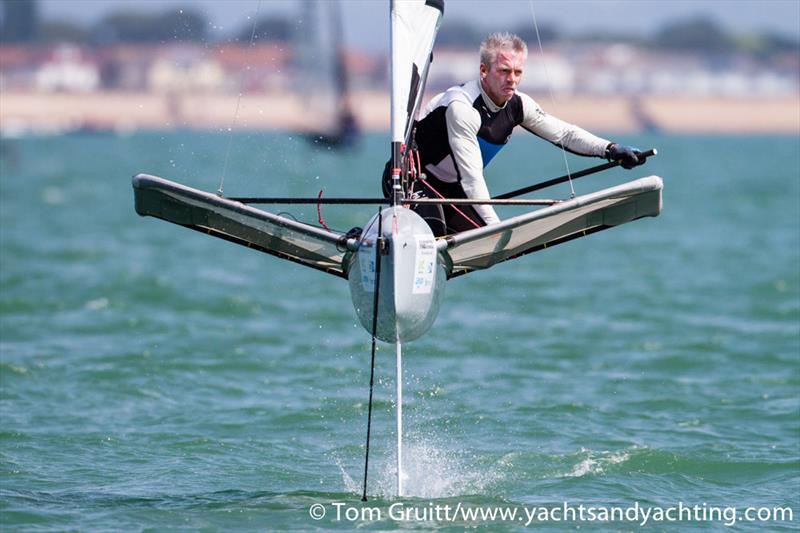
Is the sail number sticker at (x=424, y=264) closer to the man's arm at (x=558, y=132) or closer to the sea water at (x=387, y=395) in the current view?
the man's arm at (x=558, y=132)

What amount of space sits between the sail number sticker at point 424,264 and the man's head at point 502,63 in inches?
38.2

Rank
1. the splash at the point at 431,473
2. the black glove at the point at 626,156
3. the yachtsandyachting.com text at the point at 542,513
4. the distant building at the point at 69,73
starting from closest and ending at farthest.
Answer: the black glove at the point at 626,156 → the yachtsandyachting.com text at the point at 542,513 → the splash at the point at 431,473 → the distant building at the point at 69,73

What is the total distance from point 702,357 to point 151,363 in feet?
16.9

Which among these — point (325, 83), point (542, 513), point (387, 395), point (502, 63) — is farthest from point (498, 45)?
point (325, 83)

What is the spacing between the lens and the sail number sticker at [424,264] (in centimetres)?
682

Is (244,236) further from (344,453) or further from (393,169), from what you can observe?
(344,453)

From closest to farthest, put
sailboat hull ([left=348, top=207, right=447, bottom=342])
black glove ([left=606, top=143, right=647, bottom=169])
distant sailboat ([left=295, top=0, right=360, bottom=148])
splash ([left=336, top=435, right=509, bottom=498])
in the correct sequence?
sailboat hull ([left=348, top=207, right=447, bottom=342])
black glove ([left=606, top=143, right=647, bottom=169])
splash ([left=336, top=435, right=509, bottom=498])
distant sailboat ([left=295, top=0, right=360, bottom=148])

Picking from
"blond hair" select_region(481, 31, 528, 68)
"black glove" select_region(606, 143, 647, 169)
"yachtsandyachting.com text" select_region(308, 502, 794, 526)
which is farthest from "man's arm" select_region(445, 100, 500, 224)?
"yachtsandyachting.com text" select_region(308, 502, 794, 526)

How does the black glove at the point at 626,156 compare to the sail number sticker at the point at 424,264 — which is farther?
the black glove at the point at 626,156

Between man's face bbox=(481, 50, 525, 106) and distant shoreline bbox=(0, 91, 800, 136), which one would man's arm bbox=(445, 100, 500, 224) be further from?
distant shoreline bbox=(0, 91, 800, 136)

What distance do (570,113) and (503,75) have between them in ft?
325

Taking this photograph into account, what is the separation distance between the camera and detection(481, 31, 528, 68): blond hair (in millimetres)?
7258

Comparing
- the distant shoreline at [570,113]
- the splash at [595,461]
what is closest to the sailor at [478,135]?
the splash at [595,461]

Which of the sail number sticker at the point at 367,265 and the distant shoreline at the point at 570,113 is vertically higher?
the distant shoreline at the point at 570,113
